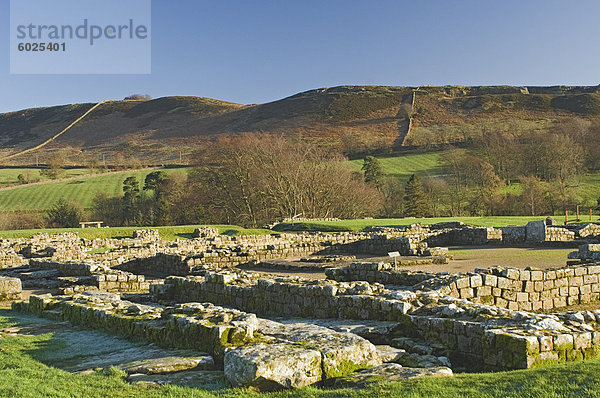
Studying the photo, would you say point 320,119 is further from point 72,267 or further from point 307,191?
point 72,267

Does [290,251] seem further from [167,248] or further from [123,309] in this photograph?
[123,309]

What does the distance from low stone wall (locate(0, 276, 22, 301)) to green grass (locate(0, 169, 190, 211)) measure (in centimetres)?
4789

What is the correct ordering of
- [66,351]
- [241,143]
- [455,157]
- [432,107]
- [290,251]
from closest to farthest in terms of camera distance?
[66,351], [290,251], [241,143], [455,157], [432,107]

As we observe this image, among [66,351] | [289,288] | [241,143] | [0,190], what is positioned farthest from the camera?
[0,190]

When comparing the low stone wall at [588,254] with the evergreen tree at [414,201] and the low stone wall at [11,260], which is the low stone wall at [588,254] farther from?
the evergreen tree at [414,201]

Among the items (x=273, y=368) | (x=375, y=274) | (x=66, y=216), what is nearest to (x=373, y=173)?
(x=66, y=216)

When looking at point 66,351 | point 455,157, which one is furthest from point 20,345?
point 455,157

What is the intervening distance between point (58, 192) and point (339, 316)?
212ft

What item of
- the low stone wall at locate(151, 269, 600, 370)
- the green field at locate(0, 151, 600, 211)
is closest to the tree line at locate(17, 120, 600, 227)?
the green field at locate(0, 151, 600, 211)

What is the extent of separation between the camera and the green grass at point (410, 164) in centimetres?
7219

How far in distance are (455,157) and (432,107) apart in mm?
62251

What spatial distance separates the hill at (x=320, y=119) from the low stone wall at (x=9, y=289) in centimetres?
7801

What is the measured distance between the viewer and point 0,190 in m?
69.2

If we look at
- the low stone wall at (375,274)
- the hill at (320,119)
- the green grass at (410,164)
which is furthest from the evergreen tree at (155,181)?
the low stone wall at (375,274)
